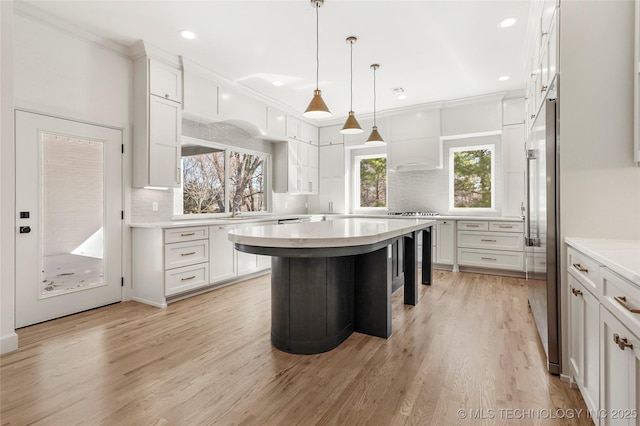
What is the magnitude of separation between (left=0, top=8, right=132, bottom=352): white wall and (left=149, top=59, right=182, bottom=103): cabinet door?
0.31 metres

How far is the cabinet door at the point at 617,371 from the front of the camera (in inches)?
42.4

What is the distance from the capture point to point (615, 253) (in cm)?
142

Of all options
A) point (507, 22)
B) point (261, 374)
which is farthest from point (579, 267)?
point (507, 22)

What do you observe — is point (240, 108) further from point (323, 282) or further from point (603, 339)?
point (603, 339)

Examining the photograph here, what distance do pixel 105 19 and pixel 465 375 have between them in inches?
167

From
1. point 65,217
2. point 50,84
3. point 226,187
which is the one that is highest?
point 50,84

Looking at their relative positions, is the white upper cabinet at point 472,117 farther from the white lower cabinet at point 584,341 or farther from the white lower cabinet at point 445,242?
the white lower cabinet at point 584,341

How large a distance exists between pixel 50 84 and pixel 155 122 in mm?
926

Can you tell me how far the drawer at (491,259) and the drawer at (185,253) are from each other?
12.5ft

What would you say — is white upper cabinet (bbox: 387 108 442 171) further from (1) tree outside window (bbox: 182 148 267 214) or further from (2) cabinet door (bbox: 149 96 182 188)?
(2) cabinet door (bbox: 149 96 182 188)

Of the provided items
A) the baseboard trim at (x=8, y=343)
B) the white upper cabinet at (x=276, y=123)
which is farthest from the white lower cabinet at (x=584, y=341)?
the white upper cabinet at (x=276, y=123)

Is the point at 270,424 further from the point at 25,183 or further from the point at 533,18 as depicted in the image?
the point at 533,18

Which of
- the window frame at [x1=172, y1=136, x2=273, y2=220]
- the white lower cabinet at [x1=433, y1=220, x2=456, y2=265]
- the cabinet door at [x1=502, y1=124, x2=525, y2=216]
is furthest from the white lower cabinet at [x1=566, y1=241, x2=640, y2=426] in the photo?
the window frame at [x1=172, y1=136, x2=273, y2=220]

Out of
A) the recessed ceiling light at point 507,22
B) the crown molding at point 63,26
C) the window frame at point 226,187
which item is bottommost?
the window frame at point 226,187
